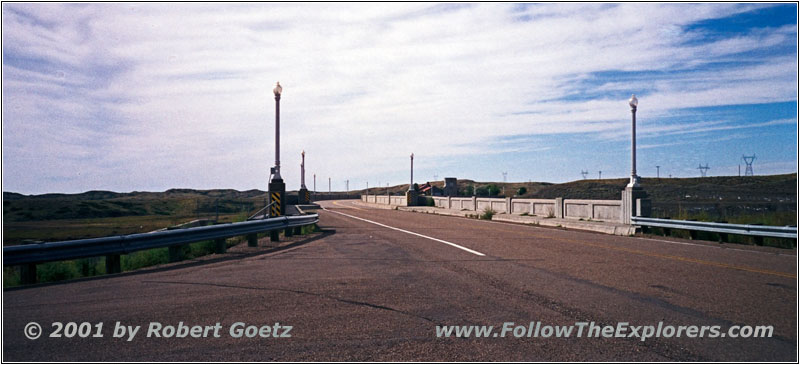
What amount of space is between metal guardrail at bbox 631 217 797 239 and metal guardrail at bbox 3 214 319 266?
14.1 metres

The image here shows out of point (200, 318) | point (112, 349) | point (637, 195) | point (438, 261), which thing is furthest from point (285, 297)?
point (637, 195)

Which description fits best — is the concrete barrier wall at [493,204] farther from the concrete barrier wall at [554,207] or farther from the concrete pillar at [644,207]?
the concrete pillar at [644,207]

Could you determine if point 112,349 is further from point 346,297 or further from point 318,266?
point 318,266

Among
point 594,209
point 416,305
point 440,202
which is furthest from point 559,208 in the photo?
point 440,202

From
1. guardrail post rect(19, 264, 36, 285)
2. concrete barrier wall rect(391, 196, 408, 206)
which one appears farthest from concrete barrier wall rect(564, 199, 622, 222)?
concrete barrier wall rect(391, 196, 408, 206)

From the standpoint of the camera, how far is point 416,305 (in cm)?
743

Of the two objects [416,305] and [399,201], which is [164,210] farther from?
[416,305]

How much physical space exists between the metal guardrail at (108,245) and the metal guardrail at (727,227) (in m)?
14.1

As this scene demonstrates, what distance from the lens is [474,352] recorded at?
5.39 m

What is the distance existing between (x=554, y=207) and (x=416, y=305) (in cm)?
2569

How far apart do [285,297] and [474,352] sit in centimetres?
348

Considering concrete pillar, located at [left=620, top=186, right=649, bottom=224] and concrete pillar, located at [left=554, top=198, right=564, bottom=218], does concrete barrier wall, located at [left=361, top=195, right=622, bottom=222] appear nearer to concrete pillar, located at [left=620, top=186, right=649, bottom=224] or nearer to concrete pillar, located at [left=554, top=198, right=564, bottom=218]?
concrete pillar, located at [left=554, top=198, right=564, bottom=218]

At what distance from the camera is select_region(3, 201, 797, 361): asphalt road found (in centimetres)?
543

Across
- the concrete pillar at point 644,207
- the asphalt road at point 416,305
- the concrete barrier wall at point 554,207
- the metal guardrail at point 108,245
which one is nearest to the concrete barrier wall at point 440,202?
the concrete barrier wall at point 554,207
